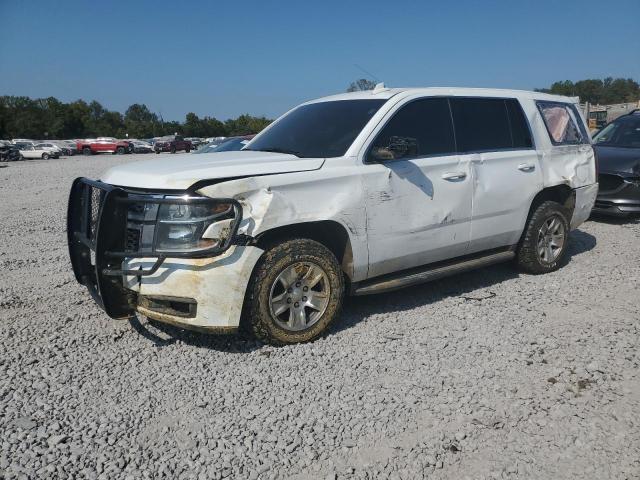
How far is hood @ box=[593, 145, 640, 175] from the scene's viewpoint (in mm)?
8422

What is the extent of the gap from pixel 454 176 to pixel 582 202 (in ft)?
7.73

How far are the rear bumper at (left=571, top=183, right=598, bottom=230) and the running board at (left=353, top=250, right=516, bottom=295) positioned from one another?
137cm

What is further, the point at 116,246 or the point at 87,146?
the point at 87,146

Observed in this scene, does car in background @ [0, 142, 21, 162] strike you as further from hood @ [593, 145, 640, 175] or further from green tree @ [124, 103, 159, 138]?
green tree @ [124, 103, 159, 138]

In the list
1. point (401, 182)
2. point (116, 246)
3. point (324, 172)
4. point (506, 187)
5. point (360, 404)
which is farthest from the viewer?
point (506, 187)

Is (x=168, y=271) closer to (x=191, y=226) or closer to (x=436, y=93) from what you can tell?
(x=191, y=226)

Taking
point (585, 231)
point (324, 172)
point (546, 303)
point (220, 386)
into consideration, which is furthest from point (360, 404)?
point (585, 231)

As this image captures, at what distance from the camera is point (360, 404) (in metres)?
3.14

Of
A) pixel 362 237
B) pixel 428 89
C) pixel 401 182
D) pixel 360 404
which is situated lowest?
pixel 360 404

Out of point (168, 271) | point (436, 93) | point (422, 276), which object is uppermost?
point (436, 93)

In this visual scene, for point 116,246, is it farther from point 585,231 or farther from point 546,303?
point 585,231

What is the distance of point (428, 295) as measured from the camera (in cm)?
512

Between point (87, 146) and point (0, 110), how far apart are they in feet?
91.4

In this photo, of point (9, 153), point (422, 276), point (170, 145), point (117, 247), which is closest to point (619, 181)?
point (422, 276)
